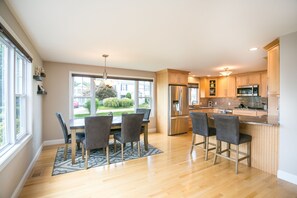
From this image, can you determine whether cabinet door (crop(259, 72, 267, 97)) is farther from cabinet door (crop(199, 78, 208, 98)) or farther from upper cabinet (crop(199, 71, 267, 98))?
cabinet door (crop(199, 78, 208, 98))

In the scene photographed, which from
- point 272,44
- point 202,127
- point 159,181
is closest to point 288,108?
point 272,44

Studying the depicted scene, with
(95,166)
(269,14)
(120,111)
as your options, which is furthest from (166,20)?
(120,111)

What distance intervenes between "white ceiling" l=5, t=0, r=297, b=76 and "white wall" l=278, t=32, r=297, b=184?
0.93 feet

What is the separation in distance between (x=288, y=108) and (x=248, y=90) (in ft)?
12.8

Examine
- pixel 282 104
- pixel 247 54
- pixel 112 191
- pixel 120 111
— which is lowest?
pixel 112 191

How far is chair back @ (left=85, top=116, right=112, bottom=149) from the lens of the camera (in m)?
2.88

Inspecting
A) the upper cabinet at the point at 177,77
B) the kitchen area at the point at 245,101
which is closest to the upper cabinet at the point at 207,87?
the kitchen area at the point at 245,101

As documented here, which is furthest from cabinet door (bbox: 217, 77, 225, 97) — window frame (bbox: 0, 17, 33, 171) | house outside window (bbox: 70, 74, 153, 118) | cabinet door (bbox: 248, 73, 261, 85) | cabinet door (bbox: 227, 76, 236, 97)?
window frame (bbox: 0, 17, 33, 171)

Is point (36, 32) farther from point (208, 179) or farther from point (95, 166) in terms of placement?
point (208, 179)

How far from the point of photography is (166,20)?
82.3 inches

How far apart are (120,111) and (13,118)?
11.7 feet

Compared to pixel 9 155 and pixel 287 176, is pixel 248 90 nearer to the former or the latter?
pixel 287 176

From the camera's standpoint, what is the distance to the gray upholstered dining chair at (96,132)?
9.46ft

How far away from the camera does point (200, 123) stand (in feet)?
11.0
